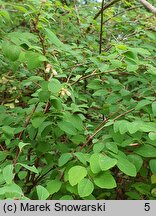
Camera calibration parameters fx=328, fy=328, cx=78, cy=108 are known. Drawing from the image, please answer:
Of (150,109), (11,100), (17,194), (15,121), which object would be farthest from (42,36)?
(11,100)

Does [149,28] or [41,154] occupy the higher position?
[149,28]

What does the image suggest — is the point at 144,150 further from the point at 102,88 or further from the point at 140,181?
the point at 102,88

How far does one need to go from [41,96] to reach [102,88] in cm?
57

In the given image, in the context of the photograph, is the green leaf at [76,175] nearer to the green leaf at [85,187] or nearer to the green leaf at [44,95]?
the green leaf at [85,187]

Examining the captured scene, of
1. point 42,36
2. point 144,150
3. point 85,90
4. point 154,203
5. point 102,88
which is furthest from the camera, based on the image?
point 85,90

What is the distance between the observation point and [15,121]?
6.07ft

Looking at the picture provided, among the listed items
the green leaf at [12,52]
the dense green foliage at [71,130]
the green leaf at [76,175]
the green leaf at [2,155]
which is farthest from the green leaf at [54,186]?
the green leaf at [12,52]

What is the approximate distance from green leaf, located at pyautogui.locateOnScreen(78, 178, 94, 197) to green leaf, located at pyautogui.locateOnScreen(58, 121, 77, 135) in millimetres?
337

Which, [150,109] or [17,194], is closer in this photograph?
[17,194]

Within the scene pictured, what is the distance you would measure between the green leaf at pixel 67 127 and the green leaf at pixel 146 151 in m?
0.31

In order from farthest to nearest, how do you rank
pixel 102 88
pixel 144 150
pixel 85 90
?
pixel 85 90
pixel 102 88
pixel 144 150

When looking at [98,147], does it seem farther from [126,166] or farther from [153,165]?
[153,165]

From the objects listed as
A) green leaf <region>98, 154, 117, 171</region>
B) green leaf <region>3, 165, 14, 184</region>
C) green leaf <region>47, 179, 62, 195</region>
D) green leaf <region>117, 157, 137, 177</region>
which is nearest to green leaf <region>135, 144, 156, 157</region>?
green leaf <region>117, 157, 137, 177</region>

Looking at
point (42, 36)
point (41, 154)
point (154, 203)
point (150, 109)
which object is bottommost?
point (41, 154)
